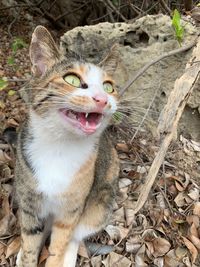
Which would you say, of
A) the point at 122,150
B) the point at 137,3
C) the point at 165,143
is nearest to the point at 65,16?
the point at 137,3

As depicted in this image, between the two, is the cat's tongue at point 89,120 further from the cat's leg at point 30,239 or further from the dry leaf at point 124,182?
the dry leaf at point 124,182

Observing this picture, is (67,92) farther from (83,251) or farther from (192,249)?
(192,249)

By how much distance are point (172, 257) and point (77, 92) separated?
4.39ft

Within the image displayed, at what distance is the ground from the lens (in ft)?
8.55

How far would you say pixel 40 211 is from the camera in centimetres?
232

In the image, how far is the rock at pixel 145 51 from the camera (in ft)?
10.6

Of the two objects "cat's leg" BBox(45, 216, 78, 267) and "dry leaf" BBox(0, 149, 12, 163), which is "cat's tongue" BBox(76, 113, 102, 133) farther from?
"dry leaf" BBox(0, 149, 12, 163)

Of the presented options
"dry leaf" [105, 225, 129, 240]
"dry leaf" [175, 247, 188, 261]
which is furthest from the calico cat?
"dry leaf" [175, 247, 188, 261]

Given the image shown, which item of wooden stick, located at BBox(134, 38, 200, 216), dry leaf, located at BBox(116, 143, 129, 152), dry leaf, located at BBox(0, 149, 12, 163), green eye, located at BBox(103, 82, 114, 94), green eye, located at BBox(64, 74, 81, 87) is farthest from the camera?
dry leaf, located at BBox(116, 143, 129, 152)

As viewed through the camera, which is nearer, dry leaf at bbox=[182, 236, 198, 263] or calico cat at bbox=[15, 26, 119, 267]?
calico cat at bbox=[15, 26, 119, 267]

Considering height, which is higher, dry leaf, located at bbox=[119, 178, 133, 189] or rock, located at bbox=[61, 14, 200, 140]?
rock, located at bbox=[61, 14, 200, 140]

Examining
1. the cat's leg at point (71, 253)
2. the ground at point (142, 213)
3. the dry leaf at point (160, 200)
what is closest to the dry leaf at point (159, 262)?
the ground at point (142, 213)

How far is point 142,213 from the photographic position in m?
2.82

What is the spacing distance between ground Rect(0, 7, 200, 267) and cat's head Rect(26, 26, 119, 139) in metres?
0.49
